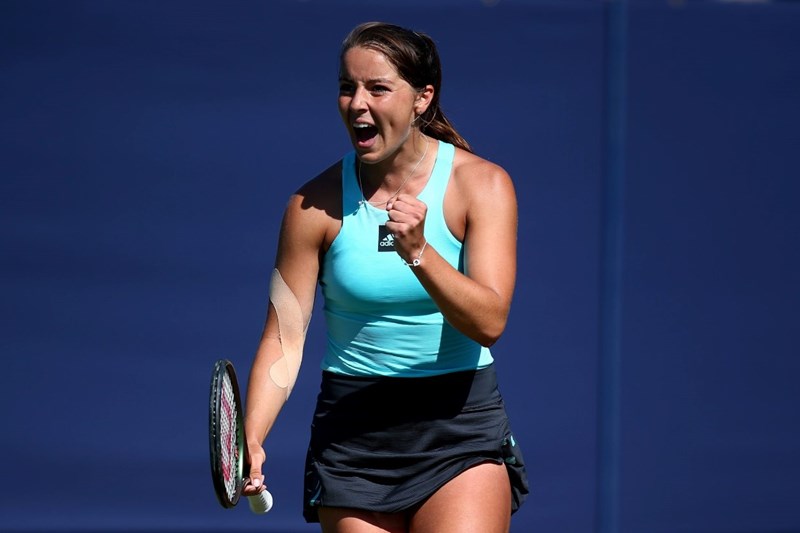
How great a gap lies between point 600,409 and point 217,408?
234 cm

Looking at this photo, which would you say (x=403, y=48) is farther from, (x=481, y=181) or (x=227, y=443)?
(x=227, y=443)

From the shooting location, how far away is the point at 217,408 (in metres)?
2.43

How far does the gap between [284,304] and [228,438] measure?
40cm

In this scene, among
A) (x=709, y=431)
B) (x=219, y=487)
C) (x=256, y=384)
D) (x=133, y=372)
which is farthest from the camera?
(x=709, y=431)

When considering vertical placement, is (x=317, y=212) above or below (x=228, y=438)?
above

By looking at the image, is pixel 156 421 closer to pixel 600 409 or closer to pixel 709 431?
pixel 600 409

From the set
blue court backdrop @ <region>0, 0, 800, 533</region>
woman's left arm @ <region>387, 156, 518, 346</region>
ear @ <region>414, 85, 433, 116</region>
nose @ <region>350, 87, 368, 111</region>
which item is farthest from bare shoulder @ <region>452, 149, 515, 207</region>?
blue court backdrop @ <region>0, 0, 800, 533</region>

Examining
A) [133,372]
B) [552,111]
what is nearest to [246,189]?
[133,372]

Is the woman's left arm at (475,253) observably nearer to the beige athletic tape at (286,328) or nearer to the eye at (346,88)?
the eye at (346,88)

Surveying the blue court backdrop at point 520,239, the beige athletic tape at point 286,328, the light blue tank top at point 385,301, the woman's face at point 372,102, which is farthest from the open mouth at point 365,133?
the blue court backdrop at point 520,239

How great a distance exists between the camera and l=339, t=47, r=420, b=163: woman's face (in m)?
2.67

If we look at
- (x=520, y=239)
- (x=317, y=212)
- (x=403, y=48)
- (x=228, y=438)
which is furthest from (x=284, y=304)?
(x=520, y=239)

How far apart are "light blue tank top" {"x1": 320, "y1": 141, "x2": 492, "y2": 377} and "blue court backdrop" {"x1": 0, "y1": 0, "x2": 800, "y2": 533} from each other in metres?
1.61

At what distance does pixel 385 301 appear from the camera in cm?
269
